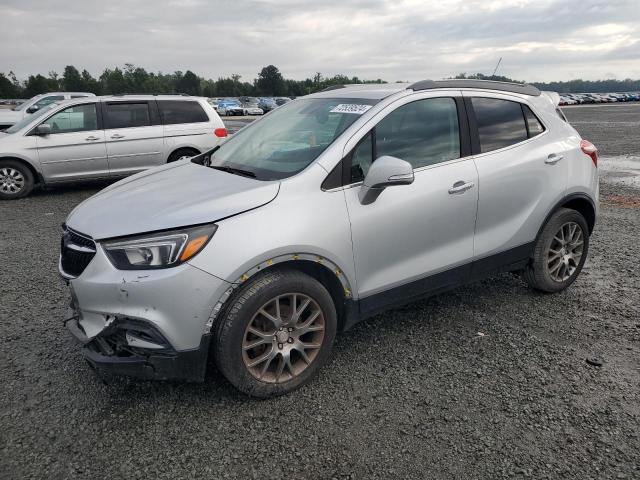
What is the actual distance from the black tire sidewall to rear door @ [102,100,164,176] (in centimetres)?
718

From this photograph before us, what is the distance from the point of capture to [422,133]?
135 inches

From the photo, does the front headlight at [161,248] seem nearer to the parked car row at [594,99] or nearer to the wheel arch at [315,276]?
the wheel arch at [315,276]

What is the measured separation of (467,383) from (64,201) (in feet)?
26.3

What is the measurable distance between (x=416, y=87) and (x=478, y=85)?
2.14 feet

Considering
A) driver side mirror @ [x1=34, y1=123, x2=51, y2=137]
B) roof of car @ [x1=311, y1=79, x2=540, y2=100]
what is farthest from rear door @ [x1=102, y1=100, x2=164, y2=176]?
roof of car @ [x1=311, y1=79, x2=540, y2=100]

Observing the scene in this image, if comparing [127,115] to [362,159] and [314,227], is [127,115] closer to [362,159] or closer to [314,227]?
[362,159]

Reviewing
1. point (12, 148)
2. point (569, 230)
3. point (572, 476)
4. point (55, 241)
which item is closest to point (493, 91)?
point (569, 230)

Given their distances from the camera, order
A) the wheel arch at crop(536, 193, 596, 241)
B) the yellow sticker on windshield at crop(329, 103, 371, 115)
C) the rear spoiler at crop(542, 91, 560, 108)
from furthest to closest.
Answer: the rear spoiler at crop(542, 91, 560, 108) → the wheel arch at crop(536, 193, 596, 241) → the yellow sticker on windshield at crop(329, 103, 371, 115)

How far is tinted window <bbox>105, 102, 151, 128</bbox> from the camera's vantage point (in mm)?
8914

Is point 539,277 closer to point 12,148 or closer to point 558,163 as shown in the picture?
point 558,163

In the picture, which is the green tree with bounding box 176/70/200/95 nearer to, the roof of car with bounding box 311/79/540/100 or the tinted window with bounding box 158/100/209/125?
the tinted window with bounding box 158/100/209/125

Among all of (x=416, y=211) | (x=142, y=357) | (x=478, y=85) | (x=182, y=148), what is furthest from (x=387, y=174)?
(x=182, y=148)

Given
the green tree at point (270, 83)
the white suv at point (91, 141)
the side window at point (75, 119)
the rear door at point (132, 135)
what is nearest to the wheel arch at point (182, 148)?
the white suv at point (91, 141)

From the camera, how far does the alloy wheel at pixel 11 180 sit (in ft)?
28.5
